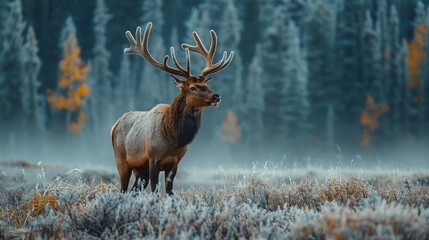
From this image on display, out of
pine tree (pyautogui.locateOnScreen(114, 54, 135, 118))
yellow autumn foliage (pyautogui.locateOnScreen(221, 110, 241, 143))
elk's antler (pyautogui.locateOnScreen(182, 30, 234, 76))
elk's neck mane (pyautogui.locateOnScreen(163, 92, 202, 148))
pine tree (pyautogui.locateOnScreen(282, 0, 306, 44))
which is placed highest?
pine tree (pyautogui.locateOnScreen(282, 0, 306, 44))

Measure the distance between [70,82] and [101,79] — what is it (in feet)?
12.8

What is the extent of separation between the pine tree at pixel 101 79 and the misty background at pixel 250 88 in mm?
72

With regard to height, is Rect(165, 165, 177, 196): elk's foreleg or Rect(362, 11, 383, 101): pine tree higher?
Rect(362, 11, 383, 101): pine tree

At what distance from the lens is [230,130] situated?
42906 millimetres

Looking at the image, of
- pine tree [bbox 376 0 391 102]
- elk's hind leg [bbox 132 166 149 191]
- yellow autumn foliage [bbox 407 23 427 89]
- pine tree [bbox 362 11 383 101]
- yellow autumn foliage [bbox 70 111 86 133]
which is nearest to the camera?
elk's hind leg [bbox 132 166 149 191]

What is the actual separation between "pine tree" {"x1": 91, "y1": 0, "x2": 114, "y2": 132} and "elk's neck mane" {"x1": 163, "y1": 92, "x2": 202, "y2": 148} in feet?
120

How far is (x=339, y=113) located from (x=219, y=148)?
8.26m

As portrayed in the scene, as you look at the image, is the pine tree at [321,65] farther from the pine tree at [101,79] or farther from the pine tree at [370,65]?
the pine tree at [101,79]

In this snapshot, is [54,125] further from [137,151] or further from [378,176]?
[137,151]

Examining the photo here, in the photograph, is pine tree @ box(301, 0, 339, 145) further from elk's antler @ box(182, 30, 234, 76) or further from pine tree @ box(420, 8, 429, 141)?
elk's antler @ box(182, 30, 234, 76)

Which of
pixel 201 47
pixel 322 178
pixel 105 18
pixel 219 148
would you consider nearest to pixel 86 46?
pixel 105 18

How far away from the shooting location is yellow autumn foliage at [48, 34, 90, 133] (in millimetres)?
41031

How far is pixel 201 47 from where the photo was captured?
961cm

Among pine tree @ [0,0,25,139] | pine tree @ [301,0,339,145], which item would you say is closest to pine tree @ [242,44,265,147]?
pine tree @ [301,0,339,145]
